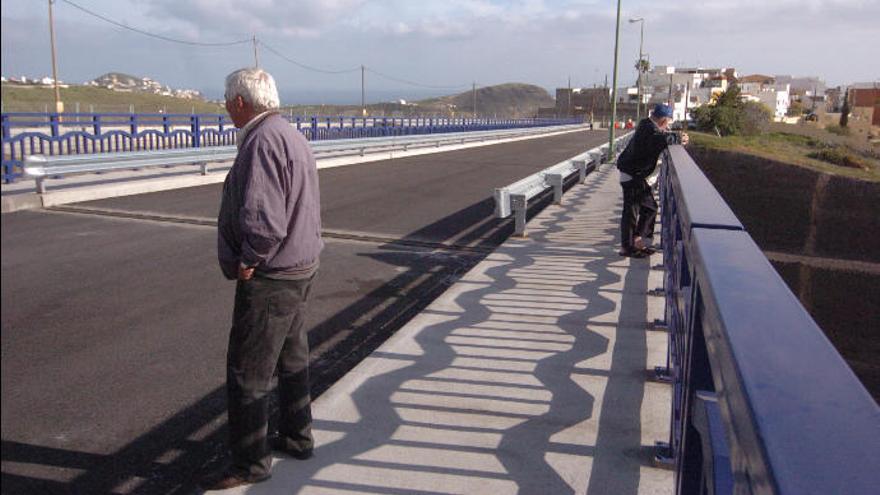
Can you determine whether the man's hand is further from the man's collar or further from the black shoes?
the black shoes

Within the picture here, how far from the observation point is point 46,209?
1241 centimetres

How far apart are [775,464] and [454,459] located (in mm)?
2854

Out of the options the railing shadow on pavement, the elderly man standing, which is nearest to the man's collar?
the elderly man standing

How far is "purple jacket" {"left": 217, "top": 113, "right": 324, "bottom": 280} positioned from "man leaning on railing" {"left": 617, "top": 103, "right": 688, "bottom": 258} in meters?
5.69

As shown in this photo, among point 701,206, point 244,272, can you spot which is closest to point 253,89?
point 244,272

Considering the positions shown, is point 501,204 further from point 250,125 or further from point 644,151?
point 250,125

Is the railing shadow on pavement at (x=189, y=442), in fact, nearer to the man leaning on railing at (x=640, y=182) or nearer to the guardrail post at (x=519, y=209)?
the man leaning on railing at (x=640, y=182)

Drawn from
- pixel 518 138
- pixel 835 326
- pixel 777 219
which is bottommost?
pixel 835 326

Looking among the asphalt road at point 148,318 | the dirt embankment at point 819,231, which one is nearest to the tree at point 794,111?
the dirt embankment at point 819,231

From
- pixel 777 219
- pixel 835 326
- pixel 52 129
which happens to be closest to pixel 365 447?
pixel 52 129

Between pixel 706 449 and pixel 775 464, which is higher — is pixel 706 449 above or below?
below

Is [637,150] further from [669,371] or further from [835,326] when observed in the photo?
[835,326]

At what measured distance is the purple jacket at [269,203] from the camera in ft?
11.2

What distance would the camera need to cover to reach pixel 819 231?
51938mm
